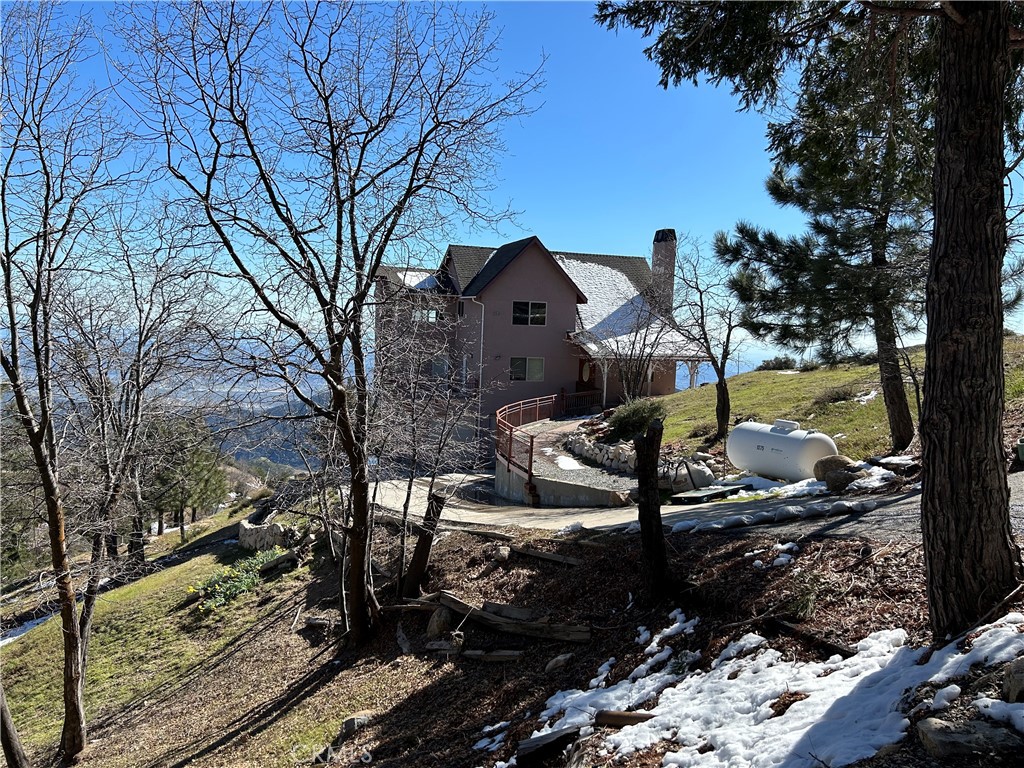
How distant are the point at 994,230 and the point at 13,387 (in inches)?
387

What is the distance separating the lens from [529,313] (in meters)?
28.8

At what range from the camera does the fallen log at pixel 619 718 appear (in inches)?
190

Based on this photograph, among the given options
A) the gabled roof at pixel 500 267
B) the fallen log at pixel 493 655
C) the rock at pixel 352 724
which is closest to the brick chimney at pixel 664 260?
the gabled roof at pixel 500 267

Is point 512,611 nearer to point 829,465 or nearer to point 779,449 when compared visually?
point 829,465

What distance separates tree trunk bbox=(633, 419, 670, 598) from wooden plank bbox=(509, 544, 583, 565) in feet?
6.53

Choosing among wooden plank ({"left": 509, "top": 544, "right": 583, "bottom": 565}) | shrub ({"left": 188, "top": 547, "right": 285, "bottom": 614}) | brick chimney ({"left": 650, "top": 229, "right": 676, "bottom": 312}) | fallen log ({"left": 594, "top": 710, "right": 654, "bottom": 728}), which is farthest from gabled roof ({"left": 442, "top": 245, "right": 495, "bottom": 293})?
fallen log ({"left": 594, "top": 710, "right": 654, "bottom": 728})

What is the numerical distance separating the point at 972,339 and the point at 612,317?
2597cm

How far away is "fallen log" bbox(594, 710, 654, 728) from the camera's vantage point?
4836 millimetres

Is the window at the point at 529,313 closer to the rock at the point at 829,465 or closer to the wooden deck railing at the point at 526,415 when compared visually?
the wooden deck railing at the point at 526,415

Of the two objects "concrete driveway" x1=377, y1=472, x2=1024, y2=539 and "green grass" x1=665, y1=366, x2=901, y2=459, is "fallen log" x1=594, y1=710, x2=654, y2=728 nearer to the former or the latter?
"concrete driveway" x1=377, y1=472, x2=1024, y2=539

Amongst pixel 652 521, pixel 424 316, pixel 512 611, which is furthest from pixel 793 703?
pixel 424 316

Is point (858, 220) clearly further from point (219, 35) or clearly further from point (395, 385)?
point (219, 35)

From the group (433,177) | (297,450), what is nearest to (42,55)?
(433,177)

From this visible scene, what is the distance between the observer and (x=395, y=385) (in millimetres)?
9383
